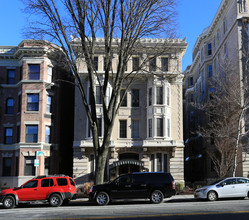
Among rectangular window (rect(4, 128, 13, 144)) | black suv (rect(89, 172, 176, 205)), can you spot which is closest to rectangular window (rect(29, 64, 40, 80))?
rectangular window (rect(4, 128, 13, 144))

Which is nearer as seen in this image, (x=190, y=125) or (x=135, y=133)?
(x=135, y=133)

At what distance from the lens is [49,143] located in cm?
3269

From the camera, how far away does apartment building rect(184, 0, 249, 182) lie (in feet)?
107

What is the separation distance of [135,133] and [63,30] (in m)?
15.5

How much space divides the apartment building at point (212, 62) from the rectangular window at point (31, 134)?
1509 cm

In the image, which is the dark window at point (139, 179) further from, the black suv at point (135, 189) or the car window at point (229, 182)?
the car window at point (229, 182)

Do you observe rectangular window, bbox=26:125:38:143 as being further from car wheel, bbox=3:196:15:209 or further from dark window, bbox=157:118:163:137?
car wheel, bbox=3:196:15:209

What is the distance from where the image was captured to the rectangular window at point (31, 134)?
104 ft

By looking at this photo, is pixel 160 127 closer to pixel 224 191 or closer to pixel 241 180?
pixel 241 180

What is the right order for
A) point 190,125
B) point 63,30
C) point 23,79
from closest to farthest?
point 63,30 → point 23,79 → point 190,125

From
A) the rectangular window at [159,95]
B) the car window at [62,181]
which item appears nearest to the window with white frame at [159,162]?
the rectangular window at [159,95]

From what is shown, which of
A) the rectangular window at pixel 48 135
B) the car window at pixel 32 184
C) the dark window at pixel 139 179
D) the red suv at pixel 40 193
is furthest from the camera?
the rectangular window at pixel 48 135

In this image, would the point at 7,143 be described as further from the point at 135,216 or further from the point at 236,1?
the point at 236,1

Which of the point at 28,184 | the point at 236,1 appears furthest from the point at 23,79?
the point at 236,1
